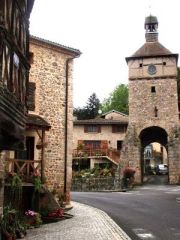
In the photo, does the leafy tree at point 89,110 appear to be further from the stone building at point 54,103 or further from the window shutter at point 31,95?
the window shutter at point 31,95

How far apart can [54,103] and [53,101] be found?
121 mm

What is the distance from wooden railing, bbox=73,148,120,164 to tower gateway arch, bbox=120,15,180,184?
4.69 meters

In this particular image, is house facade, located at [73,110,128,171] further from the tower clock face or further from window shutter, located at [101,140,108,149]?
the tower clock face

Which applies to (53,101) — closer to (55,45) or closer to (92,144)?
(55,45)

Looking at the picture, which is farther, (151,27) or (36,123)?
(151,27)

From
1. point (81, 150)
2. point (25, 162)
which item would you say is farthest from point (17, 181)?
point (81, 150)

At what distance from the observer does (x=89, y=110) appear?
75438 millimetres

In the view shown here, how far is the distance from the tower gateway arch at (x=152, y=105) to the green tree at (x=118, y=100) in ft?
86.6

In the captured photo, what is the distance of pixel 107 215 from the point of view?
1817 centimetres

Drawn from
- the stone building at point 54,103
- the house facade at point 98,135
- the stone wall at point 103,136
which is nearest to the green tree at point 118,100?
the house facade at point 98,135

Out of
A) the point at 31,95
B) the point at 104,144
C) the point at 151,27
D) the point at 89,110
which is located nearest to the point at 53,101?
the point at 31,95

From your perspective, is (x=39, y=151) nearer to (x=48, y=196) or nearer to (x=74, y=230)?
(x=48, y=196)

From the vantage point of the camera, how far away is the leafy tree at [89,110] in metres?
73.6

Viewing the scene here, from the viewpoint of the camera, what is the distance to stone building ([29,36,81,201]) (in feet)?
68.4
